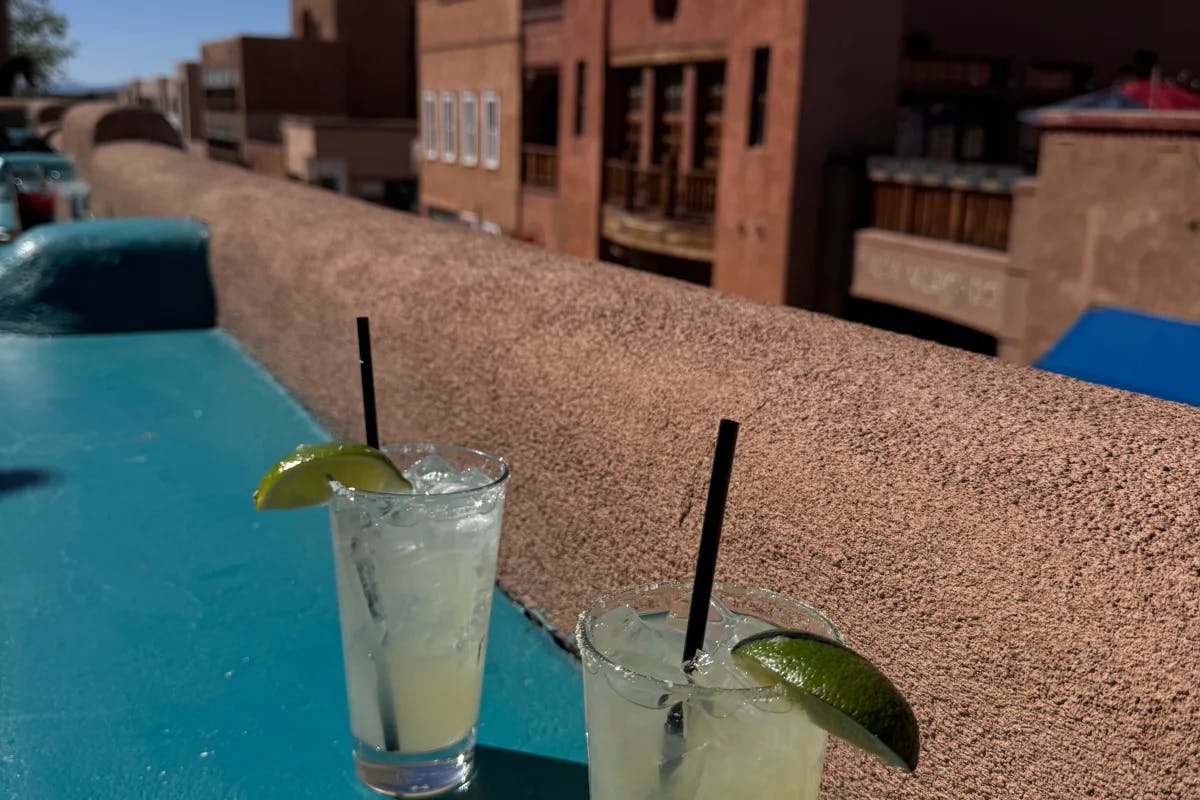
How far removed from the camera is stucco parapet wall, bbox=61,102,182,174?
981 centimetres

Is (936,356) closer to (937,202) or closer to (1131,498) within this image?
(1131,498)

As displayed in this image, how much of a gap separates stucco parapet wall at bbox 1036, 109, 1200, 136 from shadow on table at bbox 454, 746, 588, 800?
9.30 metres

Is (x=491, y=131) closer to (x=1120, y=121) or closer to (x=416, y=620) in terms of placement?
(x=1120, y=121)

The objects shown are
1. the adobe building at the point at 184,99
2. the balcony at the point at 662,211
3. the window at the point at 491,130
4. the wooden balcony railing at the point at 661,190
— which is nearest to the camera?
the balcony at the point at 662,211

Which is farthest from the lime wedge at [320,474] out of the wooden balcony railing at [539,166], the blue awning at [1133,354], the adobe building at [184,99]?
the adobe building at [184,99]

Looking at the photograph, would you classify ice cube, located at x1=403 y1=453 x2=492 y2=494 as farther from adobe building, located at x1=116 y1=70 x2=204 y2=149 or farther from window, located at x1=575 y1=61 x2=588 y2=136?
adobe building, located at x1=116 y1=70 x2=204 y2=149

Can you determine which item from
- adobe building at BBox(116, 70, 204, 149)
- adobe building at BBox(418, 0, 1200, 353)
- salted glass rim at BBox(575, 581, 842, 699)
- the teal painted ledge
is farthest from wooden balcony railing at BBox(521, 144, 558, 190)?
adobe building at BBox(116, 70, 204, 149)

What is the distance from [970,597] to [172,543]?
1634 mm

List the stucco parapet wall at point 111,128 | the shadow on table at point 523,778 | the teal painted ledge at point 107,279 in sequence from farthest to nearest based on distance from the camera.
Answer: the stucco parapet wall at point 111,128
the teal painted ledge at point 107,279
the shadow on table at point 523,778

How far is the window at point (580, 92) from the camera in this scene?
2052cm

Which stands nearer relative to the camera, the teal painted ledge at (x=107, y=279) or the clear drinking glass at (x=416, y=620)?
the clear drinking glass at (x=416, y=620)

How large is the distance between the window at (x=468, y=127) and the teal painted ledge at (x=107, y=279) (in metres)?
21.7

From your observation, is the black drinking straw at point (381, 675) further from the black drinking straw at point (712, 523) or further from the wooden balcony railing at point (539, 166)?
the wooden balcony railing at point (539, 166)

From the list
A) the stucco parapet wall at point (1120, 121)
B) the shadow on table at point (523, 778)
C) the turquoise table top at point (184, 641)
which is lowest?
the shadow on table at point (523, 778)
